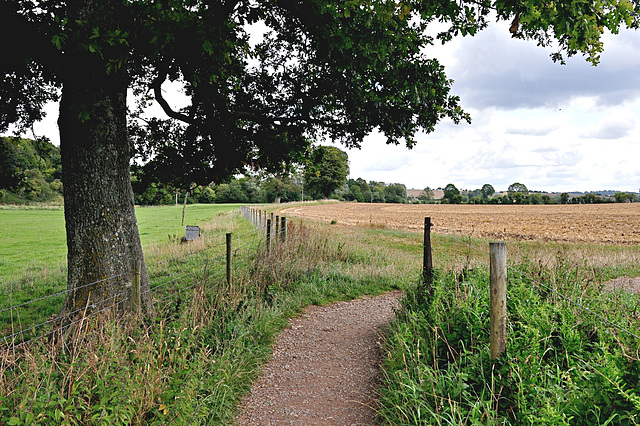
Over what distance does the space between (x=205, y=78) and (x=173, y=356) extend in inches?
188

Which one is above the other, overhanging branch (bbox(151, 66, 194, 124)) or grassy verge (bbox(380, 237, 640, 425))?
overhanging branch (bbox(151, 66, 194, 124))

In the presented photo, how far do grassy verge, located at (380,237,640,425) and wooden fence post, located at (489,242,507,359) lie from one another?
9 cm

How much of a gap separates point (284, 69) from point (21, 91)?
5314 mm

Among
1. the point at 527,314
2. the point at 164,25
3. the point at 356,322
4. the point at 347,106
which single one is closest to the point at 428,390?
the point at 527,314

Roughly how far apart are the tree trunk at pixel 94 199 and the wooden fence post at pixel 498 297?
4960 millimetres

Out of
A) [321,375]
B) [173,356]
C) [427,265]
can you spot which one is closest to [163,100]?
[173,356]

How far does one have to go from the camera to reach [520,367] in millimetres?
3336

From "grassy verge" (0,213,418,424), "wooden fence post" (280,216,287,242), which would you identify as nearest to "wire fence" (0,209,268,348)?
"grassy verge" (0,213,418,424)

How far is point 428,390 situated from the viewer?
3693mm

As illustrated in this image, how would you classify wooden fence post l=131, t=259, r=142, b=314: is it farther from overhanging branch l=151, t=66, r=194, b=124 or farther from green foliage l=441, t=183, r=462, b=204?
green foliage l=441, t=183, r=462, b=204

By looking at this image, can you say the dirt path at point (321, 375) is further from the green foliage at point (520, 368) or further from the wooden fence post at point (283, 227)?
the wooden fence post at point (283, 227)

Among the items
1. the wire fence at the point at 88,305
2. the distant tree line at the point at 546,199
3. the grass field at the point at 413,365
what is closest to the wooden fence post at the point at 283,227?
the wire fence at the point at 88,305

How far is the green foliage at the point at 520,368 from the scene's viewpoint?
2.89 m

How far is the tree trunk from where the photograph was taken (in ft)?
20.3
